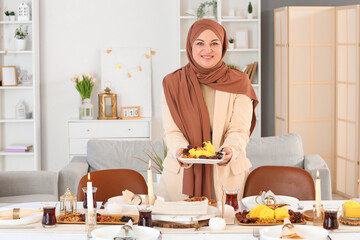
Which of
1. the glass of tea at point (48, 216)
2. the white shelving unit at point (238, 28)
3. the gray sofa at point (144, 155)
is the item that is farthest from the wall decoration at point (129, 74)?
the glass of tea at point (48, 216)

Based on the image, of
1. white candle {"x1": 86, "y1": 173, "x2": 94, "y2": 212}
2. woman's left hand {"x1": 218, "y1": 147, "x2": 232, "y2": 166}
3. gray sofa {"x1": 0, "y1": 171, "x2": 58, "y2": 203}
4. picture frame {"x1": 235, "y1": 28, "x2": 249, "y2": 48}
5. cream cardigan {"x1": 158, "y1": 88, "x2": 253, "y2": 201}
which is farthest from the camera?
picture frame {"x1": 235, "y1": 28, "x2": 249, "y2": 48}

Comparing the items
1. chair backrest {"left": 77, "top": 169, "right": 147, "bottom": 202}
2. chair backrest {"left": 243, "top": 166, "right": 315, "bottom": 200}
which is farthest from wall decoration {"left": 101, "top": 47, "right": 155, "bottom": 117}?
chair backrest {"left": 243, "top": 166, "right": 315, "bottom": 200}

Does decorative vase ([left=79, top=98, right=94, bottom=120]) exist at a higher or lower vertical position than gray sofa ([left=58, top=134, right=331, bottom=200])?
higher

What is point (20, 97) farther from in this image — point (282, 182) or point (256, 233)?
point (256, 233)

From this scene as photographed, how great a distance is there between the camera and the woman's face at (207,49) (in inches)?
125

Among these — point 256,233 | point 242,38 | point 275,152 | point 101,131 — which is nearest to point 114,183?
point 256,233

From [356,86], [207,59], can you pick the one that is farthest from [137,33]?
[207,59]

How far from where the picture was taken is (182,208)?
268cm

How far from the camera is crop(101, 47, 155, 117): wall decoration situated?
23.7 feet

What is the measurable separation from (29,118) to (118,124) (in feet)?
3.34

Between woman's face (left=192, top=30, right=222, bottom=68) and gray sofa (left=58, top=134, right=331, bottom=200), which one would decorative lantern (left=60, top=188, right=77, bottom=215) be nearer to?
woman's face (left=192, top=30, right=222, bottom=68)

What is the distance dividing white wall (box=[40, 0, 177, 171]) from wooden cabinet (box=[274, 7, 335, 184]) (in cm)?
134

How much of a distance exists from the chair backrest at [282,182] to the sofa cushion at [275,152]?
1669mm

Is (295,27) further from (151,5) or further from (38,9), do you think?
(38,9)
